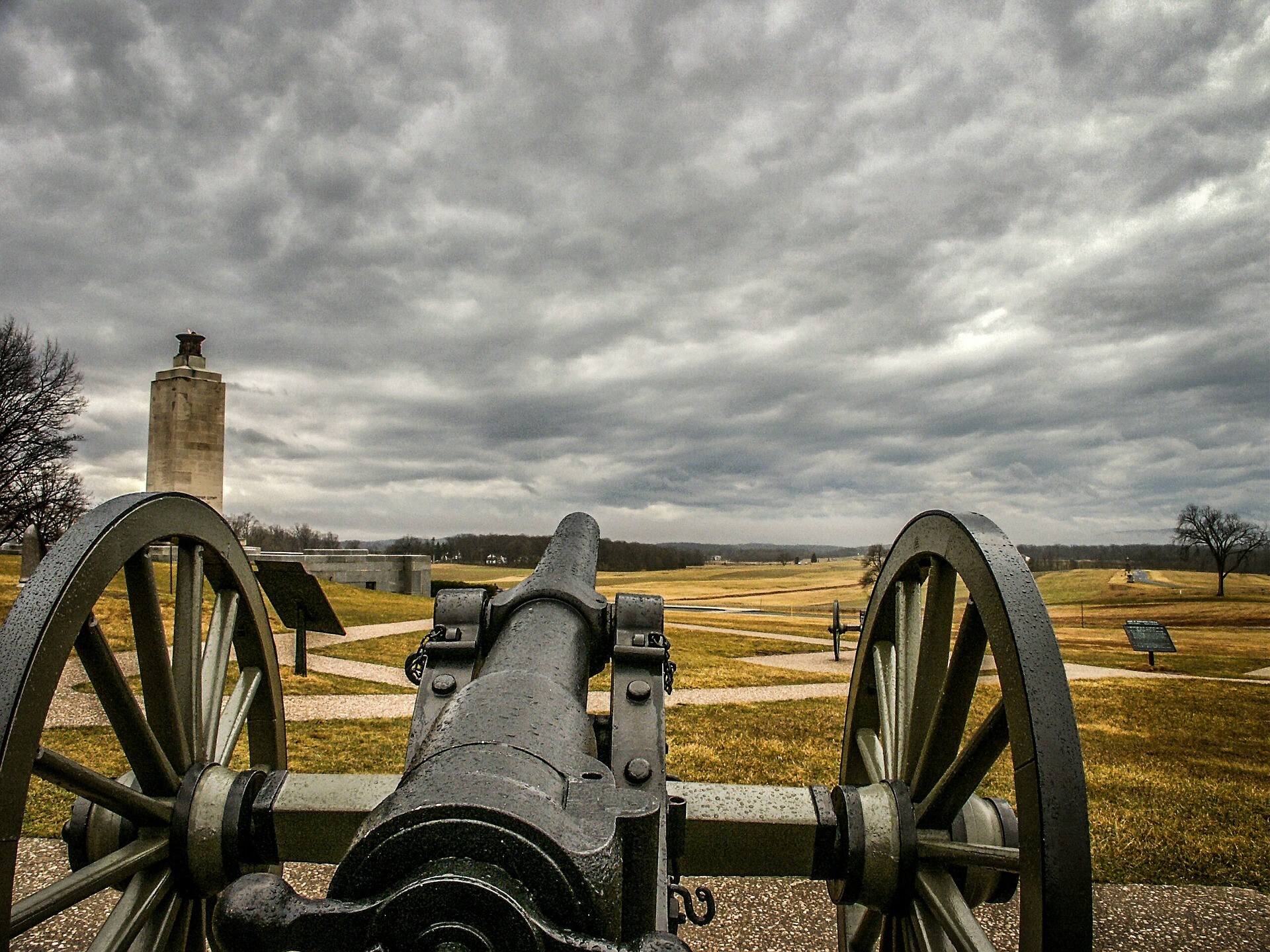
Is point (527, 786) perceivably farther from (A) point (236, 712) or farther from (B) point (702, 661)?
(B) point (702, 661)

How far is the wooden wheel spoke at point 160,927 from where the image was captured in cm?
259

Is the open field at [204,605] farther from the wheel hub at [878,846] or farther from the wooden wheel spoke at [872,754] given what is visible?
the wheel hub at [878,846]

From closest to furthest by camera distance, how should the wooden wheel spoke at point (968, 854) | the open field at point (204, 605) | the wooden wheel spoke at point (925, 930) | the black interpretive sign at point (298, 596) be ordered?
the wooden wheel spoke at point (968, 854), the wooden wheel spoke at point (925, 930), the black interpretive sign at point (298, 596), the open field at point (204, 605)

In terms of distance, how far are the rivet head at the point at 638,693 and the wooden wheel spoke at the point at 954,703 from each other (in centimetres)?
96

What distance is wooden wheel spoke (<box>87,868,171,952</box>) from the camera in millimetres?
2426

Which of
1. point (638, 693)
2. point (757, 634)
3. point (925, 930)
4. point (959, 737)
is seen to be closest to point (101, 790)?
point (638, 693)

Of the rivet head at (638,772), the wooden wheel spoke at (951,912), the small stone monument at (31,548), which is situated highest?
the small stone monument at (31,548)

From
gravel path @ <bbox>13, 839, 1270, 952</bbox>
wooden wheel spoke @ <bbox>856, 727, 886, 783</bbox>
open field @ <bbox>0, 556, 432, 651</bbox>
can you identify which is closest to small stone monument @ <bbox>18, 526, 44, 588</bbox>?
open field @ <bbox>0, 556, 432, 651</bbox>

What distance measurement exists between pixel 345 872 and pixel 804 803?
1980 millimetres

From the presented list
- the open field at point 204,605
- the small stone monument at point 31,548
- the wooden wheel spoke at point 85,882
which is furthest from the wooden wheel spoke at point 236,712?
the small stone monument at point 31,548

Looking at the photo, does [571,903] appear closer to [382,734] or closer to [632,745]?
[632,745]

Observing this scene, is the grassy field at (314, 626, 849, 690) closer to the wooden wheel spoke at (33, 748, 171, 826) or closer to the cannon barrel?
the wooden wheel spoke at (33, 748, 171, 826)

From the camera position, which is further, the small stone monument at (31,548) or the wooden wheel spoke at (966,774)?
the small stone monument at (31,548)

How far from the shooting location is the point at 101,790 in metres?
2.42
